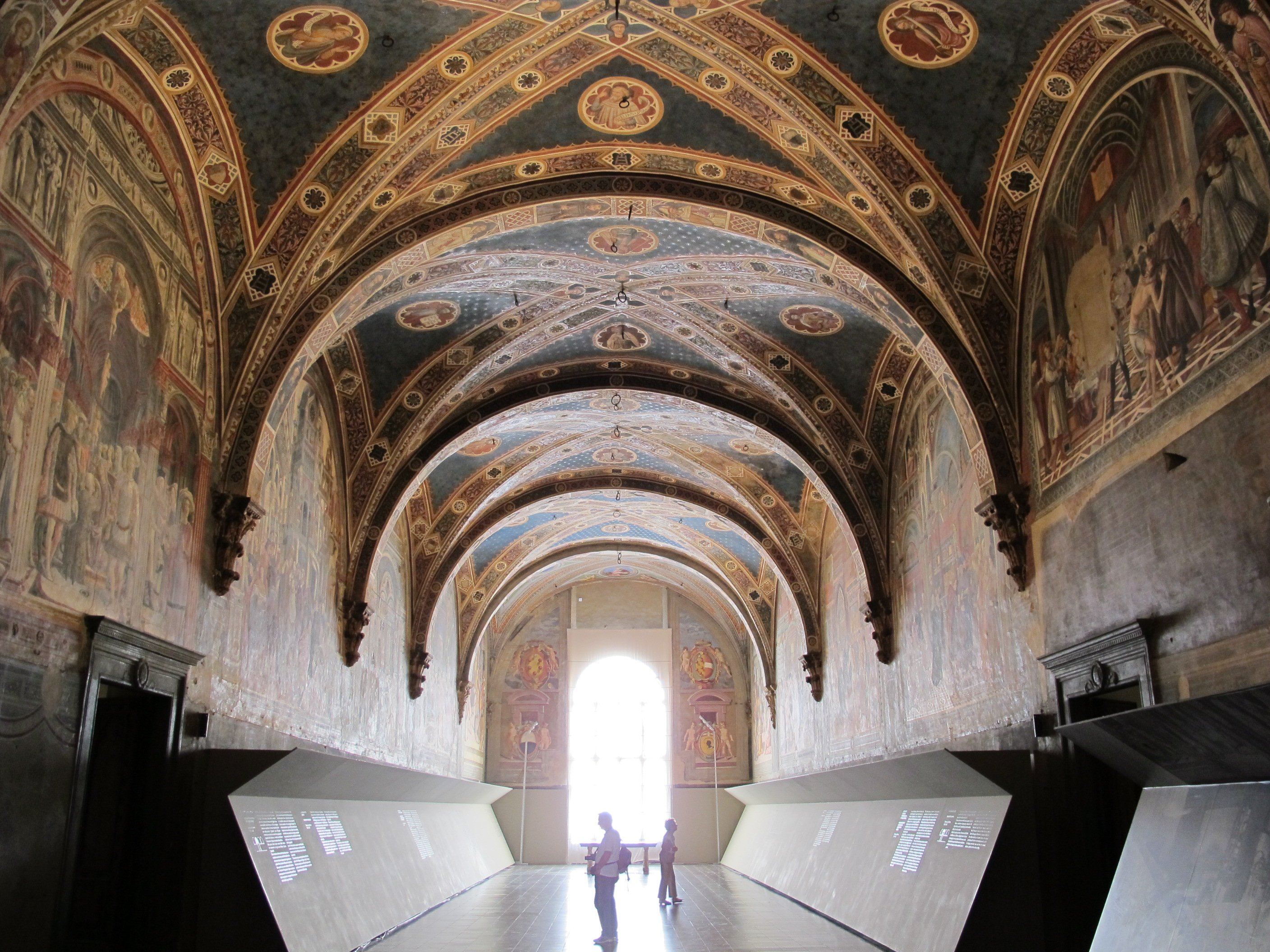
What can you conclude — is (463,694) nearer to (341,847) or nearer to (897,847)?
(341,847)

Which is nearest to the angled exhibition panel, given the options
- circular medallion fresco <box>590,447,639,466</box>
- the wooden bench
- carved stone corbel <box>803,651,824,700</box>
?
the wooden bench

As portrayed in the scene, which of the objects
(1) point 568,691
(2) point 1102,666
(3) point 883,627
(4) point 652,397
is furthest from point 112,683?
(1) point 568,691

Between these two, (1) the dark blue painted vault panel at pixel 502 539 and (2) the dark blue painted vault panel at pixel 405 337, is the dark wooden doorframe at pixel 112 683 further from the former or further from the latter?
(1) the dark blue painted vault panel at pixel 502 539

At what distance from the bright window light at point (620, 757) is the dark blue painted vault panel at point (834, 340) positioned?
57.4ft

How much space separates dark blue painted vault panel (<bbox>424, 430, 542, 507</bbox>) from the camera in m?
20.2

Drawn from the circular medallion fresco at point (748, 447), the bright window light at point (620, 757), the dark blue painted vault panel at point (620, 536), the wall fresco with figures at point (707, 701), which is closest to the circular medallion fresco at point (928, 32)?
the circular medallion fresco at point (748, 447)

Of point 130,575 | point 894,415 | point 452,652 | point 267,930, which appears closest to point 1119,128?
point 894,415

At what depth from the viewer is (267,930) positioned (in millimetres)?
9422

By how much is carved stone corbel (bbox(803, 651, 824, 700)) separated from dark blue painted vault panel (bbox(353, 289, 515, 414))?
32.5ft

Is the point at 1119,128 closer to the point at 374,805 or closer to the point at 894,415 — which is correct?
the point at 894,415

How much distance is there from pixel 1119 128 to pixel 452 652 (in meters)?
19.8

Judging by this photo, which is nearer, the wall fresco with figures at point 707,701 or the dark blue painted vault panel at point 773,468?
the dark blue painted vault panel at point 773,468

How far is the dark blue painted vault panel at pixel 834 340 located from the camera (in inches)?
575

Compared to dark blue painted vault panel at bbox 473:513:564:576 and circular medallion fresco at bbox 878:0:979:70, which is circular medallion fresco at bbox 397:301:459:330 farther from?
dark blue painted vault panel at bbox 473:513:564:576
